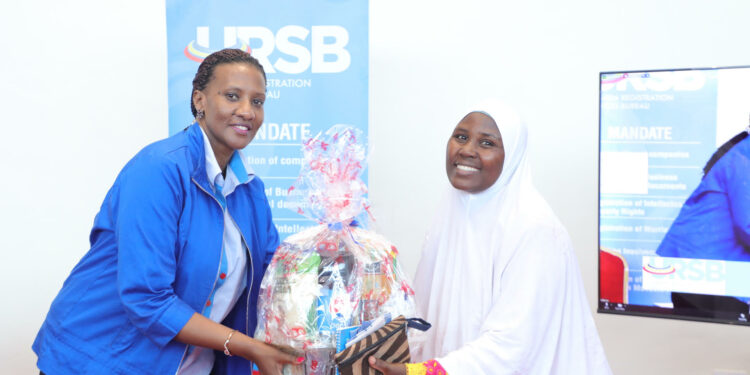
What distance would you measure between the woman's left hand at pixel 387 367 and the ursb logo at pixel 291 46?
1779 millimetres

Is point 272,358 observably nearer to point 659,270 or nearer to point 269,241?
point 269,241

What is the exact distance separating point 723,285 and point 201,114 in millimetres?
2310

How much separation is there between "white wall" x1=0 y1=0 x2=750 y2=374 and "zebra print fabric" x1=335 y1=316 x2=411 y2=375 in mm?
1902

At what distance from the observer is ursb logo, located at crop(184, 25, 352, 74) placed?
291 cm

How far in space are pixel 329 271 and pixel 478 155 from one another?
625 millimetres

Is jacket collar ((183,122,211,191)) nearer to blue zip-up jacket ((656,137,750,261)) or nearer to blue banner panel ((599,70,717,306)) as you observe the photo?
blue banner panel ((599,70,717,306))

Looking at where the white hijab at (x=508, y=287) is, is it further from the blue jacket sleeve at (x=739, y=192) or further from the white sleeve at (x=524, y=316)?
the blue jacket sleeve at (x=739, y=192)

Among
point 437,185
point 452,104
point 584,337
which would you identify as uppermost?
point 452,104

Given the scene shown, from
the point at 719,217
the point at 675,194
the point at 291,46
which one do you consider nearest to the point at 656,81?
the point at 675,194

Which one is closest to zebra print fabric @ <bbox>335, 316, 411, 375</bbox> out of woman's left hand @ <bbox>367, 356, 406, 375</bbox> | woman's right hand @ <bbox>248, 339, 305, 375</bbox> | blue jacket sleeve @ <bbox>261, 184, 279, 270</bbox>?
woman's left hand @ <bbox>367, 356, 406, 375</bbox>

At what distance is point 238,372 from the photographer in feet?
6.31

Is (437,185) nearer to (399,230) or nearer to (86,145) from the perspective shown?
(399,230)

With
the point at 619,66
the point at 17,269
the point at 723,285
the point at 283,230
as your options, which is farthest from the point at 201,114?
the point at 17,269

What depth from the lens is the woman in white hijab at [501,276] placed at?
5.59 feet
